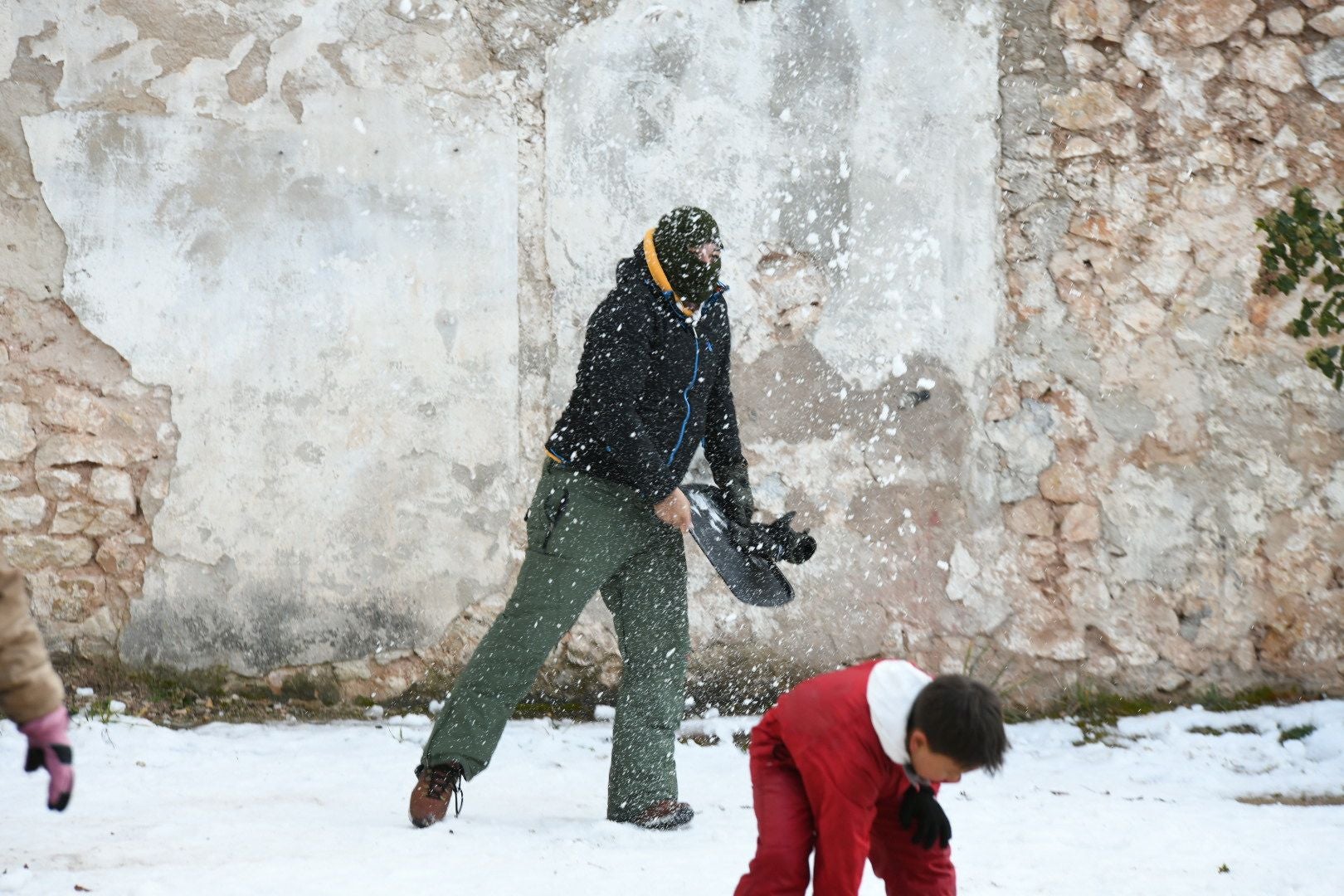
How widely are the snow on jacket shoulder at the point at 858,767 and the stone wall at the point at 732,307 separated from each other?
1.89 m

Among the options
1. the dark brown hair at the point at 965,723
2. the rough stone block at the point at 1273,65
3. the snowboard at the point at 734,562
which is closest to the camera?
the dark brown hair at the point at 965,723

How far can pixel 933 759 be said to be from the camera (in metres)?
1.81

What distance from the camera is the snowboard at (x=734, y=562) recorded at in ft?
9.18

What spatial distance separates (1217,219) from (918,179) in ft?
3.27

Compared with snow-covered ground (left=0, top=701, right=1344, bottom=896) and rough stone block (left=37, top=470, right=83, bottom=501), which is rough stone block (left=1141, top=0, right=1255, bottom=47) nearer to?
snow-covered ground (left=0, top=701, right=1344, bottom=896)

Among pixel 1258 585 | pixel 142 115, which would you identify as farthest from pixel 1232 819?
pixel 142 115

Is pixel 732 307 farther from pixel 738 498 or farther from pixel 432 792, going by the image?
pixel 432 792

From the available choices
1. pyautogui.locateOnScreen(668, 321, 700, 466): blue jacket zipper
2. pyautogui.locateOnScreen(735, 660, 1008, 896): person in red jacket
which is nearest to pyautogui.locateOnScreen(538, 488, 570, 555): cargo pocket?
pyautogui.locateOnScreen(668, 321, 700, 466): blue jacket zipper

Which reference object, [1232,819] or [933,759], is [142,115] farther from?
[1232,819]

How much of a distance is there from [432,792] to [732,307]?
73.0 inches

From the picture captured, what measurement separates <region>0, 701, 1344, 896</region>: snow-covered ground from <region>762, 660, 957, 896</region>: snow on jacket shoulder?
20.6 inches

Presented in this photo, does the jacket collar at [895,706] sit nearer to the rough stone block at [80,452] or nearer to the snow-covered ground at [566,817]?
the snow-covered ground at [566,817]

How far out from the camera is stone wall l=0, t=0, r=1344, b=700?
362 centimetres

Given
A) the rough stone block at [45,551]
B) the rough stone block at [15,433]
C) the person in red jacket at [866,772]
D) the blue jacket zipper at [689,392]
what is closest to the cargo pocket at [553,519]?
the blue jacket zipper at [689,392]
